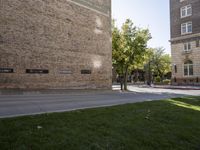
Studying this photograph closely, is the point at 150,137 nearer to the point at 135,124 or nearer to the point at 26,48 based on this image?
the point at 135,124

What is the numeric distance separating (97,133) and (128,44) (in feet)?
87.7

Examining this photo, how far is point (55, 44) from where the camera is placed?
70.1ft

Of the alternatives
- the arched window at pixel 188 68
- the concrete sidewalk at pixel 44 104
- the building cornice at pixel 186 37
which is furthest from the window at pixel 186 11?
the concrete sidewalk at pixel 44 104

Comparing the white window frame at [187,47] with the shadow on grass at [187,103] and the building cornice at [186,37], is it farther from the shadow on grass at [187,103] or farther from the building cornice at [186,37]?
the shadow on grass at [187,103]

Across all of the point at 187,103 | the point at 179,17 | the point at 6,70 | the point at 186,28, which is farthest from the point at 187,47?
the point at 6,70

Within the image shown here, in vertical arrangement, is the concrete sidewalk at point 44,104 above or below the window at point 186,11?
below

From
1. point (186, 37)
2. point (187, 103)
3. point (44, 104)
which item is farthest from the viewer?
point (186, 37)

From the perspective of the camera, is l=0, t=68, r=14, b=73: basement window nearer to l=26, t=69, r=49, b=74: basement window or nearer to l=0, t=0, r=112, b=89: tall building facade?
l=0, t=0, r=112, b=89: tall building facade

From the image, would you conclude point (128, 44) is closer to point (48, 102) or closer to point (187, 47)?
point (187, 47)

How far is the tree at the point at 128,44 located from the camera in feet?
103

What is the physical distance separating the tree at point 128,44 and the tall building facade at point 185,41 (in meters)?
12.6

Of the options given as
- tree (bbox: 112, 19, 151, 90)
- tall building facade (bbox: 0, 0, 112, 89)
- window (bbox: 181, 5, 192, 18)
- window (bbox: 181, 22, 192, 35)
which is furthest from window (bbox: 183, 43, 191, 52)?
tall building facade (bbox: 0, 0, 112, 89)

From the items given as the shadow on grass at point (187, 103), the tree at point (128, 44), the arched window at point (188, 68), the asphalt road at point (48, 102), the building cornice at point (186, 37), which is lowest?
the shadow on grass at point (187, 103)

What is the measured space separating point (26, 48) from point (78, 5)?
8.51 metres
